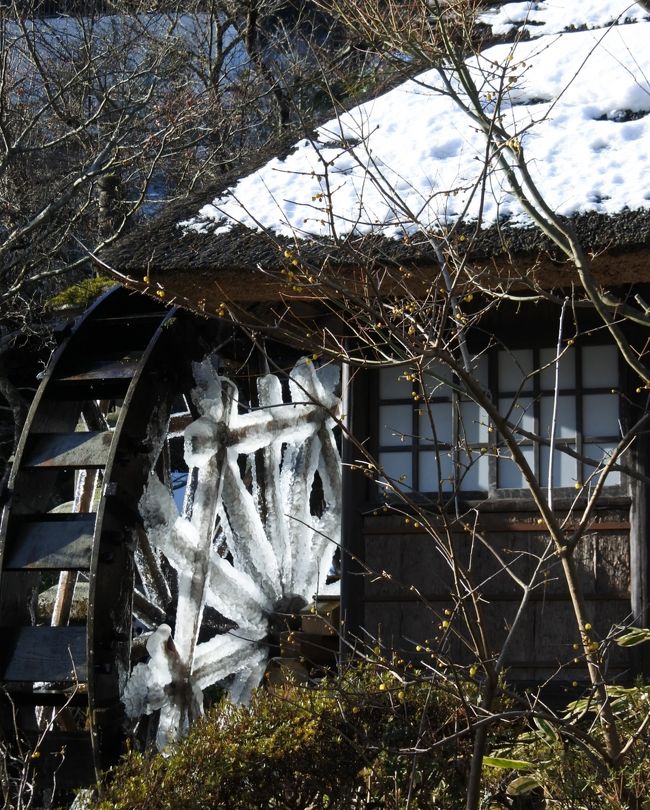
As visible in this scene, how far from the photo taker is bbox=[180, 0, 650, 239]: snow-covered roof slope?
6074 mm

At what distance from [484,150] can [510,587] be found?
2.42 m

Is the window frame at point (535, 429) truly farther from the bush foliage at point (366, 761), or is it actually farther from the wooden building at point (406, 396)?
the bush foliage at point (366, 761)

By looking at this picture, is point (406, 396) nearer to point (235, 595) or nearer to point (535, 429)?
point (535, 429)

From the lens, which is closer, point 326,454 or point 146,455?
point 146,455

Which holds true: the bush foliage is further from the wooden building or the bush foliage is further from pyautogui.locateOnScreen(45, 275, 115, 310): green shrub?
pyautogui.locateOnScreen(45, 275, 115, 310): green shrub

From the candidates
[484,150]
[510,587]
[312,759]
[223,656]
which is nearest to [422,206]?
[484,150]

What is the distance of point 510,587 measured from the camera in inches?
243

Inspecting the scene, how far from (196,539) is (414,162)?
2.80 m

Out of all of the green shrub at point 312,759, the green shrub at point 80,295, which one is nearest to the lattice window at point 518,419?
the green shrub at point 312,759

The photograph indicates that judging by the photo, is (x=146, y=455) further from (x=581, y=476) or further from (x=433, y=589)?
(x=581, y=476)

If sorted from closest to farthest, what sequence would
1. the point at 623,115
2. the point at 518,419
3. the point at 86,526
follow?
the point at 518,419
the point at 623,115
the point at 86,526

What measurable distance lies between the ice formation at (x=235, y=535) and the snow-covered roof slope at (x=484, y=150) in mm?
1345

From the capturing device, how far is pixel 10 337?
10.2 m

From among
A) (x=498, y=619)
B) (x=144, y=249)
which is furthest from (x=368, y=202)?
(x=498, y=619)
